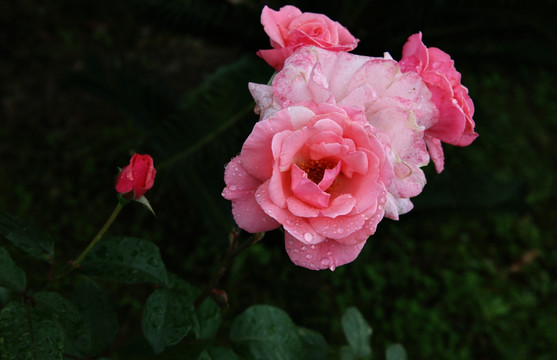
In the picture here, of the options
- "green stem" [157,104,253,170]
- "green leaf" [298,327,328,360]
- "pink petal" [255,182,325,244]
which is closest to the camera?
"pink petal" [255,182,325,244]

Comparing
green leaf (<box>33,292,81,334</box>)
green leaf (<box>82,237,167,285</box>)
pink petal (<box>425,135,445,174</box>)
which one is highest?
pink petal (<box>425,135,445,174</box>)

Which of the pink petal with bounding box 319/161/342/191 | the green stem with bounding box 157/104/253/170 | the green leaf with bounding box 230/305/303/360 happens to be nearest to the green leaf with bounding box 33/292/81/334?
the green leaf with bounding box 230/305/303/360

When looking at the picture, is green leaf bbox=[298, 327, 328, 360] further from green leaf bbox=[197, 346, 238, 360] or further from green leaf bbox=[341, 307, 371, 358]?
green leaf bbox=[197, 346, 238, 360]

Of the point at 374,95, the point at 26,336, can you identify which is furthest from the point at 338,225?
the point at 26,336

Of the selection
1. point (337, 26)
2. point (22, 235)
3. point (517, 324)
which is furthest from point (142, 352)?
point (517, 324)

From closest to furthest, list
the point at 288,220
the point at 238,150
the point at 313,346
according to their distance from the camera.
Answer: the point at 288,220 → the point at 313,346 → the point at 238,150

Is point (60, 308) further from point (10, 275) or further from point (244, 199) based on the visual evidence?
point (244, 199)

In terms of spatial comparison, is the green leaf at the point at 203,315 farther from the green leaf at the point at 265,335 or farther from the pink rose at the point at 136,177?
the pink rose at the point at 136,177

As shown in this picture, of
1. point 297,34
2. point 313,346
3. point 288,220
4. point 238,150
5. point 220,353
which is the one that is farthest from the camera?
point 238,150
